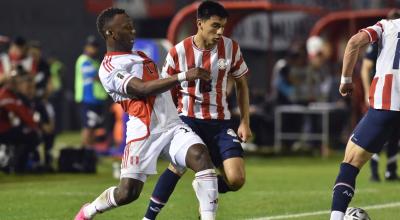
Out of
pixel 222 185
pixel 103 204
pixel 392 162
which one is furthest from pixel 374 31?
pixel 392 162

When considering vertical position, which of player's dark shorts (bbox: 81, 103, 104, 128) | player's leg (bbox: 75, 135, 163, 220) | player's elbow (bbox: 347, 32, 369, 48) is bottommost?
player's dark shorts (bbox: 81, 103, 104, 128)

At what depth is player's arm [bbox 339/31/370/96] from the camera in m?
8.86

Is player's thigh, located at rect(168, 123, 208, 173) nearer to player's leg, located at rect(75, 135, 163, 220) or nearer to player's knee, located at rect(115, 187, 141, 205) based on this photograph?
player's leg, located at rect(75, 135, 163, 220)

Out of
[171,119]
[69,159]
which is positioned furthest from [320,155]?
[171,119]

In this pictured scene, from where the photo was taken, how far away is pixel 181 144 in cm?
895

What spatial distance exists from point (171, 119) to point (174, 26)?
39.3ft

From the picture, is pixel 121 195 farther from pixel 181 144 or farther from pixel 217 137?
pixel 217 137

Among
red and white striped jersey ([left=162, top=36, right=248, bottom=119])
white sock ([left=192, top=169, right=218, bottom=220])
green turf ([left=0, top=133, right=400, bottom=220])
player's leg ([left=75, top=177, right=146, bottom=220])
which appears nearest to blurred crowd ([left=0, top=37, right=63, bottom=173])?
green turf ([left=0, top=133, right=400, bottom=220])

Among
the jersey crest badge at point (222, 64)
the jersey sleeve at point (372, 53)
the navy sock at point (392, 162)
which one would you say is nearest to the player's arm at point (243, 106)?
the jersey crest badge at point (222, 64)

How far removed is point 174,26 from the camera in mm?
20922

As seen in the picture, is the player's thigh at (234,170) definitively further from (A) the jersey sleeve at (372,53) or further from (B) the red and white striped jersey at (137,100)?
(A) the jersey sleeve at (372,53)

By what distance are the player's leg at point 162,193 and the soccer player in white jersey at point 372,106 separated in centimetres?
155

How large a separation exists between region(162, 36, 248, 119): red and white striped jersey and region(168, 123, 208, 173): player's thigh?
0.93m

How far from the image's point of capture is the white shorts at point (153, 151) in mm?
8883
